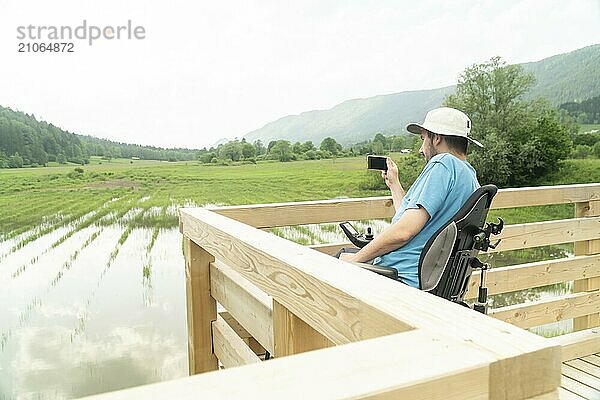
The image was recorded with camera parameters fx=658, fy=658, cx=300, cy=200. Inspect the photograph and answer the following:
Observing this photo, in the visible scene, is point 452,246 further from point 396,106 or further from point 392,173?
point 396,106

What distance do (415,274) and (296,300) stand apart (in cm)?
84

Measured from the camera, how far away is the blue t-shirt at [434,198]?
1545mm

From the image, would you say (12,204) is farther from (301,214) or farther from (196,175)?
(301,214)

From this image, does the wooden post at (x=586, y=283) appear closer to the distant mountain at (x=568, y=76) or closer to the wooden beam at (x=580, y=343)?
the wooden beam at (x=580, y=343)

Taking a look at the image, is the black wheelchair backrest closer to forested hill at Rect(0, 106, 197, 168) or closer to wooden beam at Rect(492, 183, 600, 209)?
wooden beam at Rect(492, 183, 600, 209)

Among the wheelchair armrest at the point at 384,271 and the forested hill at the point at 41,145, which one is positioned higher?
the forested hill at the point at 41,145

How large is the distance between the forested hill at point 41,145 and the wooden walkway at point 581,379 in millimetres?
3649

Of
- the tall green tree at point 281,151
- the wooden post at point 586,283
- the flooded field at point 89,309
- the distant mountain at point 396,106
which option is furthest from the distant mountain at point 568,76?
the wooden post at point 586,283

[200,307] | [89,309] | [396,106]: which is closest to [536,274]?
[200,307]

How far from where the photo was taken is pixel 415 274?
1.61 meters

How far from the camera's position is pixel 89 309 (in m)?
4.66

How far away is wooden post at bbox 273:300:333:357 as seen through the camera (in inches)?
34.0

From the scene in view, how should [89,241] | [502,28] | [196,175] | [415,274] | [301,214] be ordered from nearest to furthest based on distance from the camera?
[415,274] < [301,214] < [89,241] < [196,175] < [502,28]

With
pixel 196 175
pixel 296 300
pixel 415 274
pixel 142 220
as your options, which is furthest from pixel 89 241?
pixel 296 300
